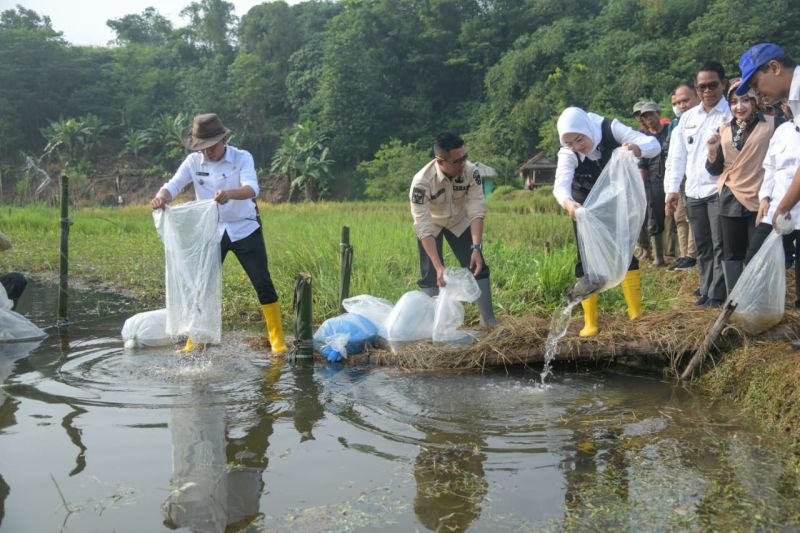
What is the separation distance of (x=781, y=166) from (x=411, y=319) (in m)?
2.15

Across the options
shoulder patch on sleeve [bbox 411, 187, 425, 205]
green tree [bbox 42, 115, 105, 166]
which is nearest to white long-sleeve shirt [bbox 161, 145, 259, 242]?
shoulder patch on sleeve [bbox 411, 187, 425, 205]

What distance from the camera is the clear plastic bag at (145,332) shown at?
4711mm

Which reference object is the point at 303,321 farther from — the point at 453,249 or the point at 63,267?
the point at 63,267

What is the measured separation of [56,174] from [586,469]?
41.6m

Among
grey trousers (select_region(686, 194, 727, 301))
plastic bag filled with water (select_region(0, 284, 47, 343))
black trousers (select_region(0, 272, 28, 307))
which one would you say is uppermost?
grey trousers (select_region(686, 194, 727, 301))

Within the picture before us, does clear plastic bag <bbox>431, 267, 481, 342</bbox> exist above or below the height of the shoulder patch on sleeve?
below

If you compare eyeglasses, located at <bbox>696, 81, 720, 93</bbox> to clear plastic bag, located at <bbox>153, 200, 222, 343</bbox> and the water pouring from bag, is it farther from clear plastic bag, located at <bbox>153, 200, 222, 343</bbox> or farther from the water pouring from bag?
clear plastic bag, located at <bbox>153, 200, 222, 343</bbox>

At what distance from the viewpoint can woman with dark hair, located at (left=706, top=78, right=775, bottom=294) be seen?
3744 millimetres

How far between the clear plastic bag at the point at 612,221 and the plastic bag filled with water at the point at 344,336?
135cm

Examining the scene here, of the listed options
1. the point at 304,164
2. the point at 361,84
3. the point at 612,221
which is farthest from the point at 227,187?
the point at 361,84

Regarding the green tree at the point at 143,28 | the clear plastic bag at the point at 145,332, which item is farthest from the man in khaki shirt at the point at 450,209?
the green tree at the point at 143,28

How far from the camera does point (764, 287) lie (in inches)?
130

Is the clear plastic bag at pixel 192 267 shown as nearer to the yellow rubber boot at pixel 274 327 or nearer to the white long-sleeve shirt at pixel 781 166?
the yellow rubber boot at pixel 274 327

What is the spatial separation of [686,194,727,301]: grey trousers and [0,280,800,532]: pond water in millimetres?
904
